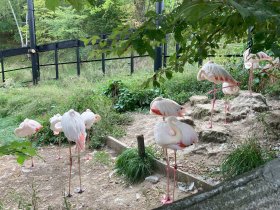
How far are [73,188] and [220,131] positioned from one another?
5.17ft

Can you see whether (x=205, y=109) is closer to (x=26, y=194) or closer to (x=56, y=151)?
(x=56, y=151)

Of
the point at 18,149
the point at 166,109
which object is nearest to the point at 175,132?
the point at 166,109

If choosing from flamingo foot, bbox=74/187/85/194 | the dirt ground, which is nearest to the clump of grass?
the dirt ground

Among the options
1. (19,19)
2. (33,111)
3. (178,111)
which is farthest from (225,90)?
(19,19)

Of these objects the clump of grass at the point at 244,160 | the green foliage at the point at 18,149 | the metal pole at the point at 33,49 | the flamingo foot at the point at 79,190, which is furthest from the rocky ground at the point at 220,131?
the metal pole at the point at 33,49

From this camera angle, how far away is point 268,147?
3.45 meters

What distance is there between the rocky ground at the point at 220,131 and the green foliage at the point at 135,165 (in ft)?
0.95

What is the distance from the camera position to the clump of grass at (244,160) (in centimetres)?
291

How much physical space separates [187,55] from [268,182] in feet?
5.23

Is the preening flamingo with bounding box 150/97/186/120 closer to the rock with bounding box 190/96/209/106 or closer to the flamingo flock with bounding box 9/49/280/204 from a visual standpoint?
the flamingo flock with bounding box 9/49/280/204

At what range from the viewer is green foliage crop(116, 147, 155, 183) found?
11.3ft

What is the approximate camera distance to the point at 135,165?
349cm

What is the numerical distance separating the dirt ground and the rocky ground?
0.33m

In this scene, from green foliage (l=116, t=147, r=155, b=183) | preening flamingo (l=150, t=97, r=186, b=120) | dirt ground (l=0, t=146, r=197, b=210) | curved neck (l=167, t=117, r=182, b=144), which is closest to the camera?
curved neck (l=167, t=117, r=182, b=144)
